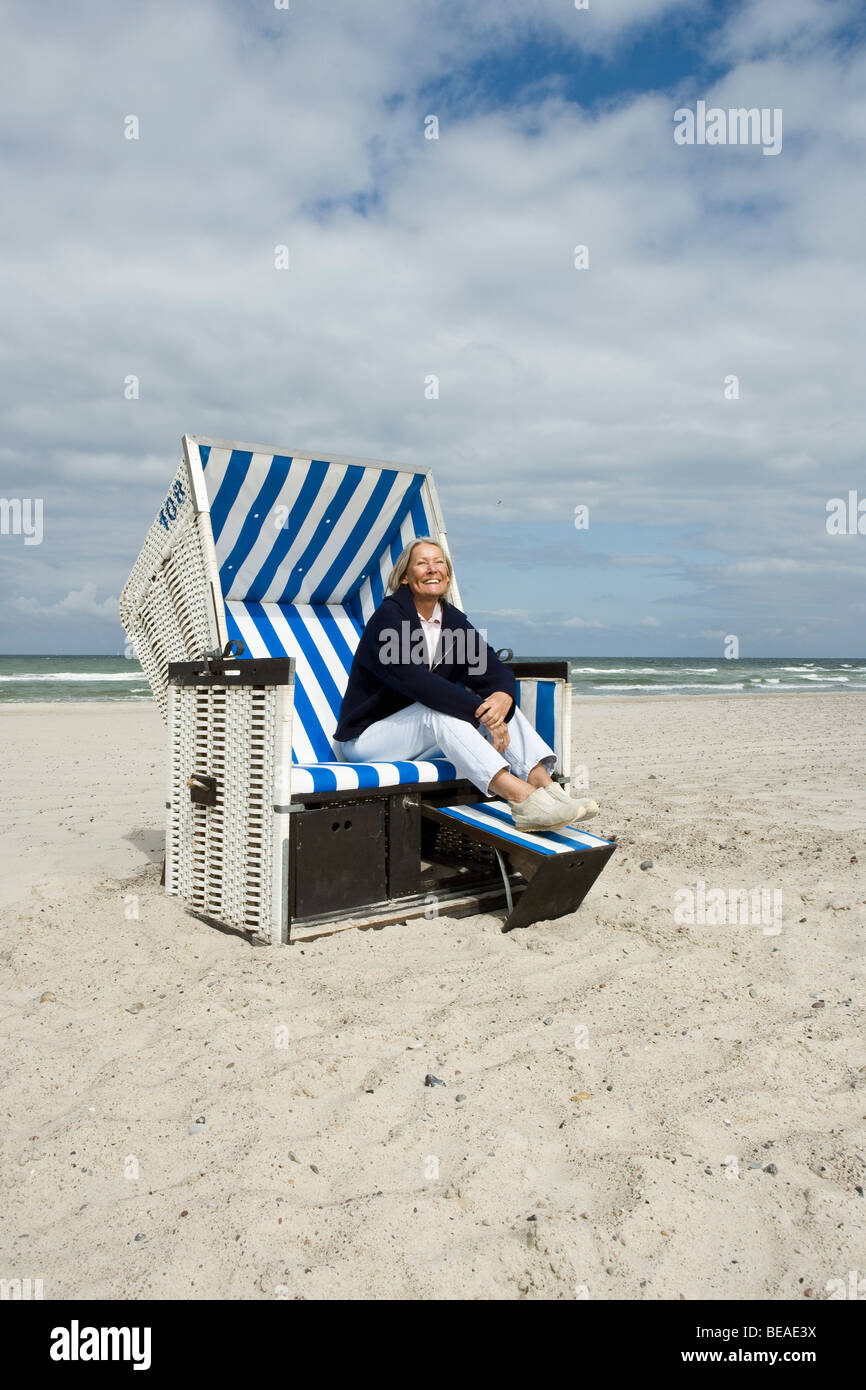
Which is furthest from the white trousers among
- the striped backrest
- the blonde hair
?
the blonde hair

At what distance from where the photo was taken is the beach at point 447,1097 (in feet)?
5.20

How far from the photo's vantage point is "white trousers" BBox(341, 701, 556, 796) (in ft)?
11.4

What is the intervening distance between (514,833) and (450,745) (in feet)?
1.45

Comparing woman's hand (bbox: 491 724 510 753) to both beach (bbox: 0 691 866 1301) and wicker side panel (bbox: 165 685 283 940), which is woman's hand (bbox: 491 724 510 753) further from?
wicker side panel (bbox: 165 685 283 940)

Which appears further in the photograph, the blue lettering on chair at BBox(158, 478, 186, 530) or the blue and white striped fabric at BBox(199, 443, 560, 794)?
the blue and white striped fabric at BBox(199, 443, 560, 794)

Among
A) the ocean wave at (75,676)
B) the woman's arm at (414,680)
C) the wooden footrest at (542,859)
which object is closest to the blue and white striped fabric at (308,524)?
the woman's arm at (414,680)

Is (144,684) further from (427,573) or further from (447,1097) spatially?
(447,1097)

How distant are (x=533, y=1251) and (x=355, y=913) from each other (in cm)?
185

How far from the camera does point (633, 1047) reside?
234 centimetres

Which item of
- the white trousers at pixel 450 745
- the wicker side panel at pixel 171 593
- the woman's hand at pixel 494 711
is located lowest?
the white trousers at pixel 450 745

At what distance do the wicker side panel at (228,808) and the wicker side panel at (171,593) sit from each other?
0.38m

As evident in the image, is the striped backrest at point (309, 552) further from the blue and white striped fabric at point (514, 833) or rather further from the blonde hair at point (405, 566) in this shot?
the blue and white striped fabric at point (514, 833)

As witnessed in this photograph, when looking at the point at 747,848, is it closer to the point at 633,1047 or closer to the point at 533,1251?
the point at 633,1047

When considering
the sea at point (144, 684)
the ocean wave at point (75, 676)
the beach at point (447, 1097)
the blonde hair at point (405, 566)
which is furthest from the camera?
the ocean wave at point (75, 676)
